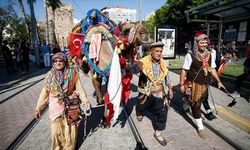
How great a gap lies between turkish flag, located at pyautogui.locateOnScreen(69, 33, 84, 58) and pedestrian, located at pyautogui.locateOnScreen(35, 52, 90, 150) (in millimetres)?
1581

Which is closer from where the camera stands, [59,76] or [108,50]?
[59,76]

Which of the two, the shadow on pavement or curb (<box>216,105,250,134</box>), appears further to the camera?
curb (<box>216,105,250,134</box>)

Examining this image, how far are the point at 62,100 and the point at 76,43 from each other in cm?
197

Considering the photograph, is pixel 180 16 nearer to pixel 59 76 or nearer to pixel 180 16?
pixel 180 16

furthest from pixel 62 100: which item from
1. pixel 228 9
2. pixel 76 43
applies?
pixel 228 9

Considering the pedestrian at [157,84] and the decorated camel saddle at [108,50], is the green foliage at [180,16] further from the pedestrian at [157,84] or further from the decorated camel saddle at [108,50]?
the pedestrian at [157,84]

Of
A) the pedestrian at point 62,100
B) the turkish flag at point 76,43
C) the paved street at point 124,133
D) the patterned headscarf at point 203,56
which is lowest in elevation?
the paved street at point 124,133

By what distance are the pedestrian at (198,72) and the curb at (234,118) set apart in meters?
0.94

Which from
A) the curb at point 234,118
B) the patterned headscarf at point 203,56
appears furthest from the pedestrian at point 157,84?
the curb at point 234,118

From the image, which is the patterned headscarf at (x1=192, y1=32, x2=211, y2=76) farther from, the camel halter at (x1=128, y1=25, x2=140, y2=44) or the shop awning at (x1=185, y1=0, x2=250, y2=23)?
the shop awning at (x1=185, y1=0, x2=250, y2=23)

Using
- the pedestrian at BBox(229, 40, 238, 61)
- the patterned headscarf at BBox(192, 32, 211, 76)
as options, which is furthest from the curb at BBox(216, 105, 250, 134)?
the pedestrian at BBox(229, 40, 238, 61)

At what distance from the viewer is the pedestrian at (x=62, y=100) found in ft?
10.2

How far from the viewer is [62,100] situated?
3.20 meters

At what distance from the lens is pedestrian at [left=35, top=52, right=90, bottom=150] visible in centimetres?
311
